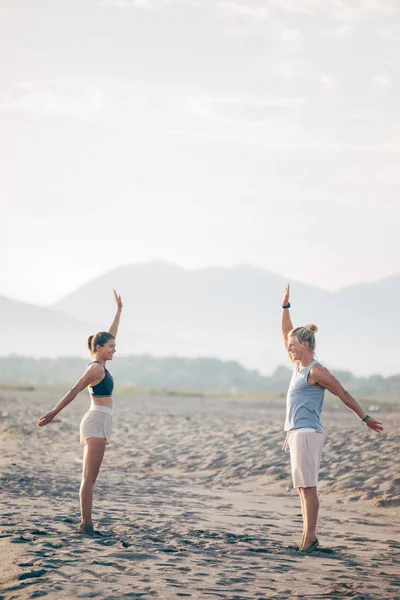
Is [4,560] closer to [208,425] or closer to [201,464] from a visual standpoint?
[201,464]

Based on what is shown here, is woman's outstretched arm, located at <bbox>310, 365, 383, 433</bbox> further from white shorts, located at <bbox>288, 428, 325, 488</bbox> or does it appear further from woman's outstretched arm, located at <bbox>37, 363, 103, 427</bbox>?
woman's outstretched arm, located at <bbox>37, 363, 103, 427</bbox>

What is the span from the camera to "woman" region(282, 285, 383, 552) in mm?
7910

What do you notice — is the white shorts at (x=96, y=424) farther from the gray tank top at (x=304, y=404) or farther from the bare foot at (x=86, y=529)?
the gray tank top at (x=304, y=404)

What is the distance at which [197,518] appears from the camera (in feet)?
33.6

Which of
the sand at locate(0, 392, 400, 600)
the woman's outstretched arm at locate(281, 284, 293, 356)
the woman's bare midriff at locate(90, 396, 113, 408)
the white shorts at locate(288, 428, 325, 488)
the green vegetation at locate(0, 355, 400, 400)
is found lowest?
the sand at locate(0, 392, 400, 600)

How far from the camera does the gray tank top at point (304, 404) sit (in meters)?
8.00

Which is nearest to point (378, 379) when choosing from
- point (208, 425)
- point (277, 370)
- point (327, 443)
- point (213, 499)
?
point (277, 370)

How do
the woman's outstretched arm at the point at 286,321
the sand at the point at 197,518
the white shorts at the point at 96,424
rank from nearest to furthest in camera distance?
the sand at the point at 197,518
the white shorts at the point at 96,424
the woman's outstretched arm at the point at 286,321

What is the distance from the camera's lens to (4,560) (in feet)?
23.3

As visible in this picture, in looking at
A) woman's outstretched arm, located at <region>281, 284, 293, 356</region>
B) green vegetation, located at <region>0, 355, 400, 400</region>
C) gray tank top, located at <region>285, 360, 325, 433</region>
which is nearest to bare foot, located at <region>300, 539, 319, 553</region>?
gray tank top, located at <region>285, 360, 325, 433</region>

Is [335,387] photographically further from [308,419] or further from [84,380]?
[84,380]

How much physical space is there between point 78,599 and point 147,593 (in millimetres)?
532

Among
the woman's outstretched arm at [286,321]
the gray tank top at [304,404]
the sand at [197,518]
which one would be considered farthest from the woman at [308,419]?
the woman's outstretched arm at [286,321]

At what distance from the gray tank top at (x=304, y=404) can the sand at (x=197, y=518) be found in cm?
123
